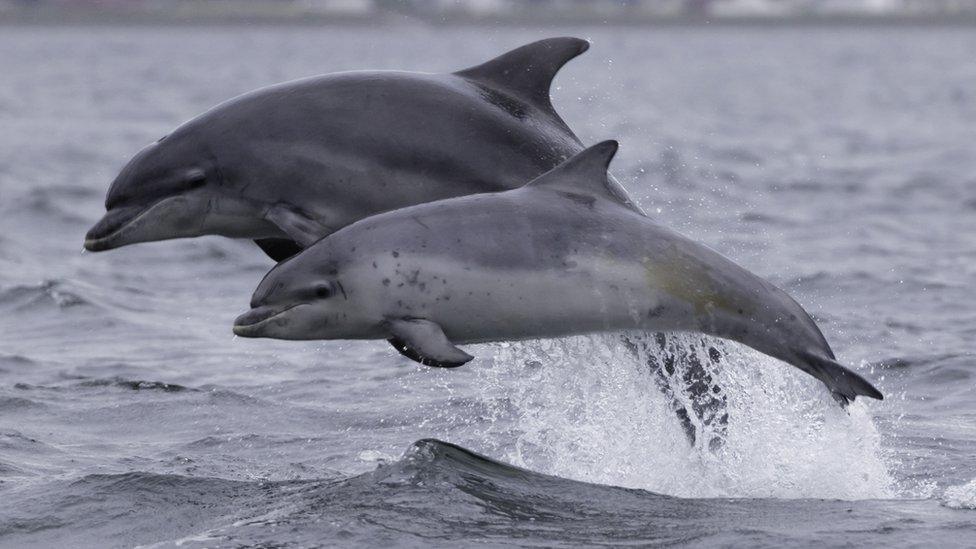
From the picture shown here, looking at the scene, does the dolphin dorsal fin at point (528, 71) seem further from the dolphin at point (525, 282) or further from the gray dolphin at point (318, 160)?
the dolphin at point (525, 282)

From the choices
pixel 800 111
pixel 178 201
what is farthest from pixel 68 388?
pixel 800 111

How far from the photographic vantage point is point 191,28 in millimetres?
164125

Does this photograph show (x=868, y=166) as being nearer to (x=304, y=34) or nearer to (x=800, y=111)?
(x=800, y=111)

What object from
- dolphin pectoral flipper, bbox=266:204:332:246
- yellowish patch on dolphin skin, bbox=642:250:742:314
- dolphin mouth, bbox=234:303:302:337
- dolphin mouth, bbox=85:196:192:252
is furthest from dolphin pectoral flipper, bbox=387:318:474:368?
dolphin mouth, bbox=85:196:192:252

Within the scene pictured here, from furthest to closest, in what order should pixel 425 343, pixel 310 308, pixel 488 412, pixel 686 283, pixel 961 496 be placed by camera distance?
pixel 488 412
pixel 961 496
pixel 686 283
pixel 310 308
pixel 425 343

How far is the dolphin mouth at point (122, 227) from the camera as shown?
8.33 meters

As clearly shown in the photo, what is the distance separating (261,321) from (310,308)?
0.79 ft

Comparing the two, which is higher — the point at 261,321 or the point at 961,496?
the point at 261,321

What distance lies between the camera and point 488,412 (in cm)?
1077

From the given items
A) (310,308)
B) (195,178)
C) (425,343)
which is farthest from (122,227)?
(425,343)

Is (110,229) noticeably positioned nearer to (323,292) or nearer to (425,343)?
(323,292)

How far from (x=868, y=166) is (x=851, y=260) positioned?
10.7 meters

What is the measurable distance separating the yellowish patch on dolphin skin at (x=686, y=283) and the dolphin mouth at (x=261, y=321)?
168cm

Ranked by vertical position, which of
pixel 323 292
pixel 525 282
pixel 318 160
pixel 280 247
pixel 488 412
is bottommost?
pixel 488 412
